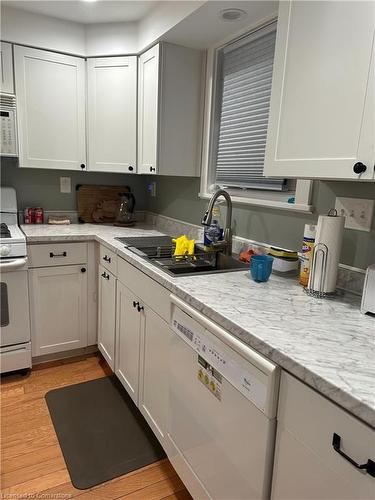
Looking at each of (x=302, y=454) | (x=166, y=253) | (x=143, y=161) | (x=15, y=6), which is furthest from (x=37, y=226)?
(x=302, y=454)

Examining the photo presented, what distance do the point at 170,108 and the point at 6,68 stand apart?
115 cm

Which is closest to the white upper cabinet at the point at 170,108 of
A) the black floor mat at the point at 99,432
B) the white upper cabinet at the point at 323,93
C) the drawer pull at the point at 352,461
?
the white upper cabinet at the point at 323,93

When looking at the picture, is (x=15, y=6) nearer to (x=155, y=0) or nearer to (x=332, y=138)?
(x=155, y=0)

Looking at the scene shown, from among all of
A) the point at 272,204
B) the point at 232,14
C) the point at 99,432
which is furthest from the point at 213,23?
the point at 99,432

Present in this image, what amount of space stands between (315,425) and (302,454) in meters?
0.10

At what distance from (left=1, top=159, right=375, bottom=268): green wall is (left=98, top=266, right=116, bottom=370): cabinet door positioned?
74 centimetres

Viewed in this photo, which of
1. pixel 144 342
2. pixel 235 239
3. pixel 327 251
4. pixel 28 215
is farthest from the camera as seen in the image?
pixel 28 215

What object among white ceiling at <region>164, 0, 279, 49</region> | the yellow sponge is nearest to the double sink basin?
the yellow sponge

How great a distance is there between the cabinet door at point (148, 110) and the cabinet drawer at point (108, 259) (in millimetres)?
626

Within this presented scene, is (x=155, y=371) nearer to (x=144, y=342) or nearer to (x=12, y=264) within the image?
(x=144, y=342)

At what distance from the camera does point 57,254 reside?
240 cm

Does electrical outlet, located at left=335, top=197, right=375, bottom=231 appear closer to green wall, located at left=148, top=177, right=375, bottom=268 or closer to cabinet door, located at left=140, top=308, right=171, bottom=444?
green wall, located at left=148, top=177, right=375, bottom=268

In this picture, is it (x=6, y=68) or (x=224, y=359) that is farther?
(x=6, y=68)

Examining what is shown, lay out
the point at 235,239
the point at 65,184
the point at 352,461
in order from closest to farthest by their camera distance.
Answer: the point at 352,461
the point at 235,239
the point at 65,184
